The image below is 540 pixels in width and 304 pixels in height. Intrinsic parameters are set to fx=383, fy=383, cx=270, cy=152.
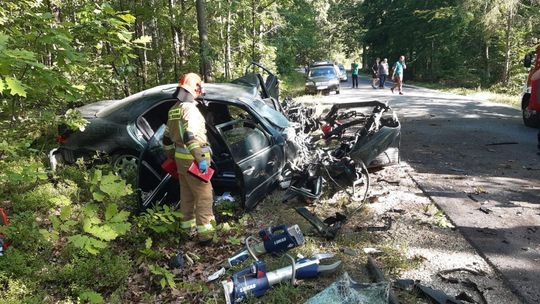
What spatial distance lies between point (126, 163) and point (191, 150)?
83.6 inches

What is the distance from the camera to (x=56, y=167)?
22.0ft

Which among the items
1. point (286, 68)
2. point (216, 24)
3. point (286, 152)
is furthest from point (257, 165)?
point (286, 68)

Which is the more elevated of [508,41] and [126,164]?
[508,41]

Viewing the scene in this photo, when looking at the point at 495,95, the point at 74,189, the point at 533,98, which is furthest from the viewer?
the point at 495,95

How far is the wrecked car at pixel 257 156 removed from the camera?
502 cm

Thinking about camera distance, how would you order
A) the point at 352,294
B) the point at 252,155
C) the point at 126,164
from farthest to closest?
1. the point at 126,164
2. the point at 252,155
3. the point at 352,294

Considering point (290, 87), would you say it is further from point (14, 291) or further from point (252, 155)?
point (14, 291)

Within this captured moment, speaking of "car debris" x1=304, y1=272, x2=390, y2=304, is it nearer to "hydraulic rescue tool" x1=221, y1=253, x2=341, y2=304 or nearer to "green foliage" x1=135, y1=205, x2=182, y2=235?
"hydraulic rescue tool" x1=221, y1=253, x2=341, y2=304

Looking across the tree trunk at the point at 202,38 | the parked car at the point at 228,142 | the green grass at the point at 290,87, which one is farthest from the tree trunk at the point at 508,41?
the parked car at the point at 228,142

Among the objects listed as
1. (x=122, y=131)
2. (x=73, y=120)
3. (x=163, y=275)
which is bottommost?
(x=163, y=275)

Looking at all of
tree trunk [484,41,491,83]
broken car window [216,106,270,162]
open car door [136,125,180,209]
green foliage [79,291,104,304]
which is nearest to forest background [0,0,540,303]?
green foliage [79,291,104,304]

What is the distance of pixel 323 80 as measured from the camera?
67.9 ft

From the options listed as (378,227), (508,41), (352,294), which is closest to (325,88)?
(508,41)

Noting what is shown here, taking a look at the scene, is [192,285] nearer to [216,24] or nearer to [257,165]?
[257,165]
